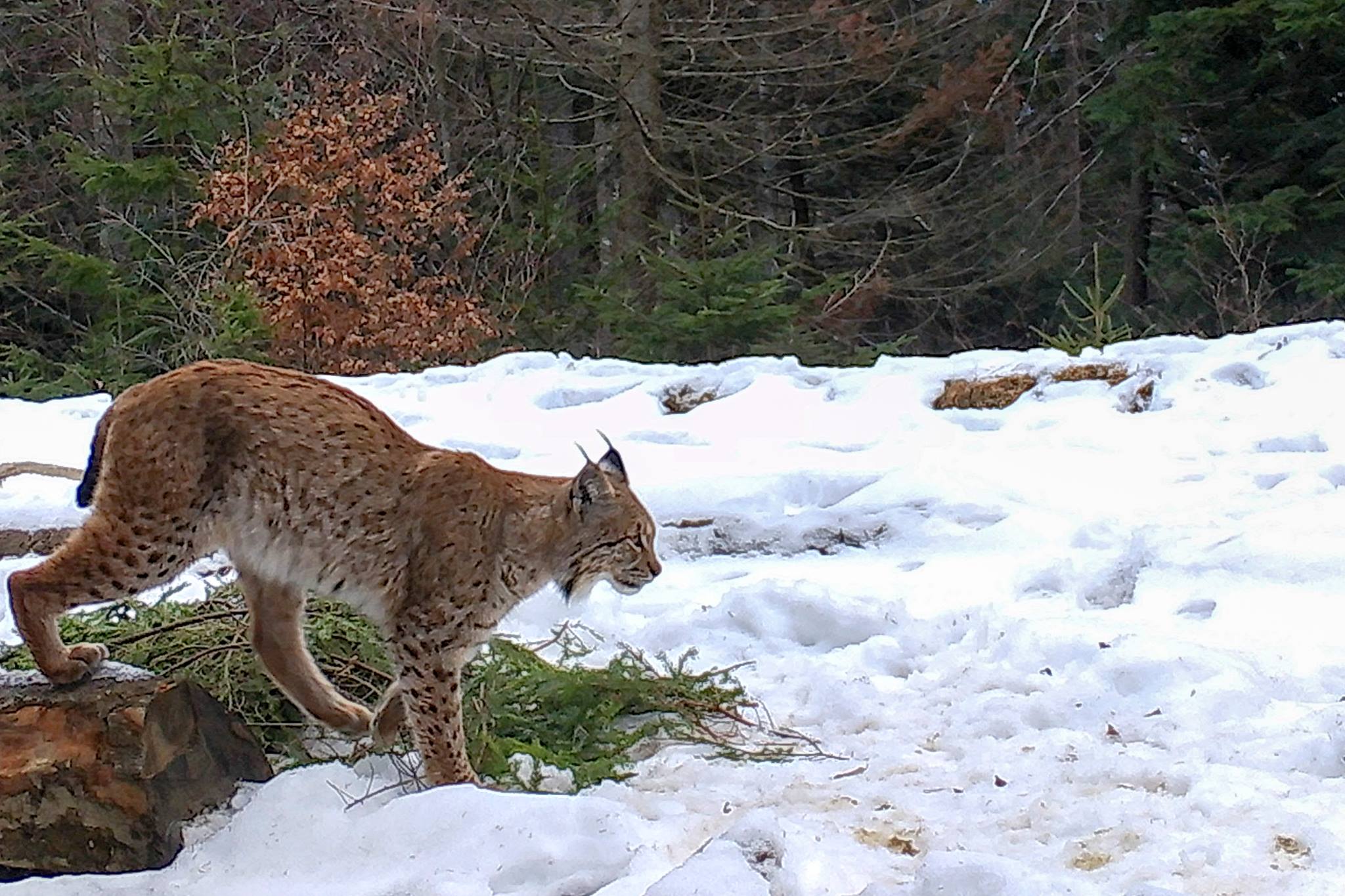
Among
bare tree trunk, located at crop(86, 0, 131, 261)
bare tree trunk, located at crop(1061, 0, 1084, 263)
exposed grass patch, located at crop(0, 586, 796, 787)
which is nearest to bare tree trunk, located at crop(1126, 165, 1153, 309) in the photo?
bare tree trunk, located at crop(1061, 0, 1084, 263)

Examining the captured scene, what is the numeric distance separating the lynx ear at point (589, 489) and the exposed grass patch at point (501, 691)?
554 millimetres

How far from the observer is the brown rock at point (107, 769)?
312 centimetres

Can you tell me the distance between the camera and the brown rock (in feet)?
10.2

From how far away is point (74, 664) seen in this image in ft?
11.4

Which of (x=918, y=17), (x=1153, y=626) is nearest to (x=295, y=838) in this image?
(x=1153, y=626)

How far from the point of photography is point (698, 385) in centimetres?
797

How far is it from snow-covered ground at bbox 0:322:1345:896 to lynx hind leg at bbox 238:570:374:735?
362 mm

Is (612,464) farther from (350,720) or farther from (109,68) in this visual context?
(109,68)

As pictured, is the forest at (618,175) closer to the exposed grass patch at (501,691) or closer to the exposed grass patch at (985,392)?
the exposed grass patch at (985,392)

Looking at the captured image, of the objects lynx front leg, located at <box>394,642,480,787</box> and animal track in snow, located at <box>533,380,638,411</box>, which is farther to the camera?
animal track in snow, located at <box>533,380,638,411</box>

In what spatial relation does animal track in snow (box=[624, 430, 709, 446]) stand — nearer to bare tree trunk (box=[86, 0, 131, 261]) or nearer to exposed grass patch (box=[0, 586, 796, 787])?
exposed grass patch (box=[0, 586, 796, 787])

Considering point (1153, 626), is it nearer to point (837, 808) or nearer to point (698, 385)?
point (837, 808)

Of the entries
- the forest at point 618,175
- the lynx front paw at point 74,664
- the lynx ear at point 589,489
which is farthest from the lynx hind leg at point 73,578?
the forest at point 618,175

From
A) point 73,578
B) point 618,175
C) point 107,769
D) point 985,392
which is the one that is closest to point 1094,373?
point 985,392
